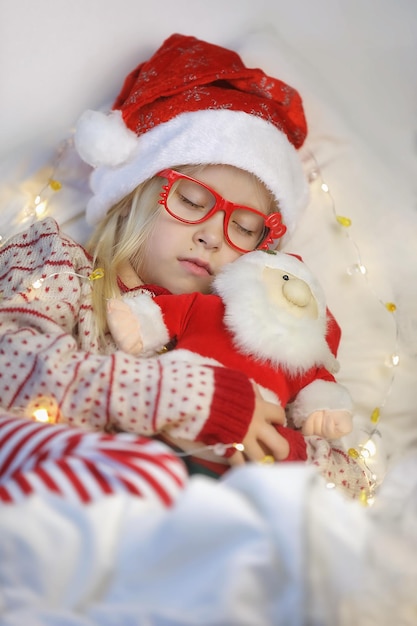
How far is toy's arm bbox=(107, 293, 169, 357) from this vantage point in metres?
1.03

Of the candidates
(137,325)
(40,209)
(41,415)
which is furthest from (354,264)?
(41,415)

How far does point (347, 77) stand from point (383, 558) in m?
1.10

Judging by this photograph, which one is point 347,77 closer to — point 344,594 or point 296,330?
point 296,330

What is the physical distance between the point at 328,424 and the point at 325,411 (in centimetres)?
2

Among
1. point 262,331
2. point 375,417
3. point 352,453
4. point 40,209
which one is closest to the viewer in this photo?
point 262,331

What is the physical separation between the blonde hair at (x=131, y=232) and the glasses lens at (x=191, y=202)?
0.10 feet

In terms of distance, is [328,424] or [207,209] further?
[207,209]

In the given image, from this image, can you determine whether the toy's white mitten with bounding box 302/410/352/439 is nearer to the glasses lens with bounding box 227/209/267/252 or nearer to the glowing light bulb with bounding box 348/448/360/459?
the glowing light bulb with bounding box 348/448/360/459

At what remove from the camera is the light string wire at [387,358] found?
115 centimetres

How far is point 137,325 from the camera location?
1.04 m

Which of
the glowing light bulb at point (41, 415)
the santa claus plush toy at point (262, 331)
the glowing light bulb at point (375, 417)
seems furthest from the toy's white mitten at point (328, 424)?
the glowing light bulb at point (41, 415)

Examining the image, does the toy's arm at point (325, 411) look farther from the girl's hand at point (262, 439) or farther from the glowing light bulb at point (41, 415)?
the glowing light bulb at point (41, 415)

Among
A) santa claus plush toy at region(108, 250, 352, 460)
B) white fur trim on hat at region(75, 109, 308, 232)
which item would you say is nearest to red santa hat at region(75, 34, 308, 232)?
white fur trim on hat at region(75, 109, 308, 232)

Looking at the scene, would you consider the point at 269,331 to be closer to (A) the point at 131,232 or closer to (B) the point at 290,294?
(B) the point at 290,294
